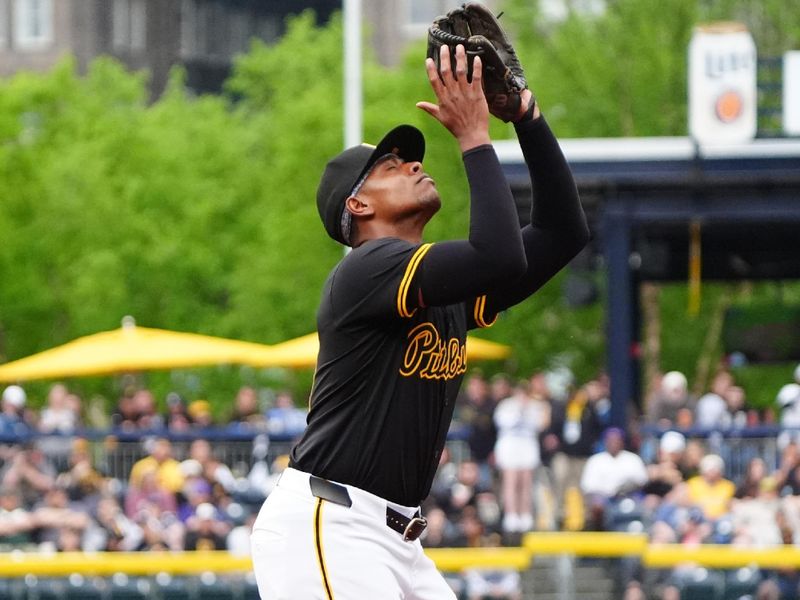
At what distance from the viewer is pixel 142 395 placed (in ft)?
61.8

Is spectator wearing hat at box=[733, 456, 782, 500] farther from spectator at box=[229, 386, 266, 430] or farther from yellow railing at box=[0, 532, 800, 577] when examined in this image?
spectator at box=[229, 386, 266, 430]

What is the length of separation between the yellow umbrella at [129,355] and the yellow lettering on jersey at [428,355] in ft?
48.9

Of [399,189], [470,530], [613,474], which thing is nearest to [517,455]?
[613,474]

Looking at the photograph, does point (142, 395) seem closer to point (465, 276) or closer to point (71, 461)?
point (71, 461)

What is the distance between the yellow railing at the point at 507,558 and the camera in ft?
Answer: 36.3

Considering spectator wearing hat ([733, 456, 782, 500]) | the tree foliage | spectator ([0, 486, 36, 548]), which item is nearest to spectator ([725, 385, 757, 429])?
spectator wearing hat ([733, 456, 782, 500])

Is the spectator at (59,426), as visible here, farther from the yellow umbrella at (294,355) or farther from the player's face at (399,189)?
the player's face at (399,189)

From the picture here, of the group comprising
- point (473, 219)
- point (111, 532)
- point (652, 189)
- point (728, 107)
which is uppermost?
point (728, 107)

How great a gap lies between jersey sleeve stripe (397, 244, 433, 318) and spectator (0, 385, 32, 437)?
13.0 meters

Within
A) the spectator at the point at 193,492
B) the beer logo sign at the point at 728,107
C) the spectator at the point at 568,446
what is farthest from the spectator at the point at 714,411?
the spectator at the point at 193,492

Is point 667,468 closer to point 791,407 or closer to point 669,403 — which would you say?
point 669,403

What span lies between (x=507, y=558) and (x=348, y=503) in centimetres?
650

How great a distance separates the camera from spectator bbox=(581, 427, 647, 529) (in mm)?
14727

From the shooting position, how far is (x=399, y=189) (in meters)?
5.04
